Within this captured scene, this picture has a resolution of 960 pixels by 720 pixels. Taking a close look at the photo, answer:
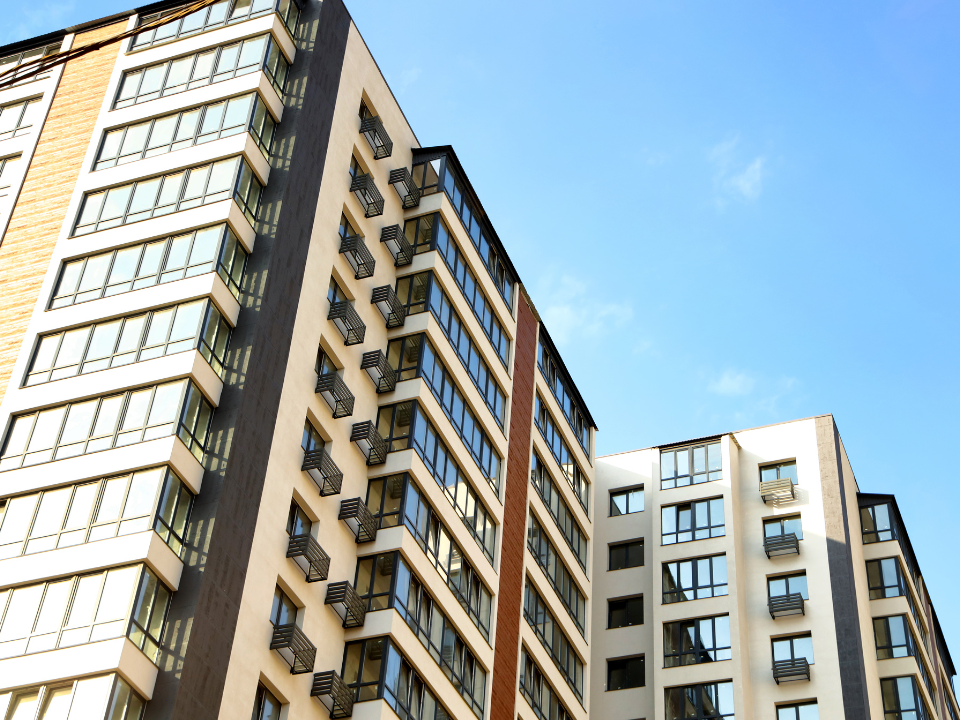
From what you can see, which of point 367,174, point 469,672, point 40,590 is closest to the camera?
point 40,590

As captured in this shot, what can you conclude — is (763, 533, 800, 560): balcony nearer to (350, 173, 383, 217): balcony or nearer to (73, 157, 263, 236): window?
(350, 173, 383, 217): balcony

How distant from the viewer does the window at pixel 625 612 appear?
61.3 meters

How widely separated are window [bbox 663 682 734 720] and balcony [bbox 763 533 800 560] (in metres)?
7.14

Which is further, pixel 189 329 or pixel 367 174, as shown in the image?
pixel 367 174

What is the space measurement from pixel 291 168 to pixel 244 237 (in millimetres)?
3726

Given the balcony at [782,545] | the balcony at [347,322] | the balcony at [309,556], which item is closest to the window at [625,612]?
the balcony at [782,545]

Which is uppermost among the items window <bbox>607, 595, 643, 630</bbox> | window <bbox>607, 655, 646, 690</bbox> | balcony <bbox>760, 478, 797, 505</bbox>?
balcony <bbox>760, 478, 797, 505</bbox>

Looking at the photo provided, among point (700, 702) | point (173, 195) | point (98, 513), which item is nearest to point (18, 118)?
point (173, 195)

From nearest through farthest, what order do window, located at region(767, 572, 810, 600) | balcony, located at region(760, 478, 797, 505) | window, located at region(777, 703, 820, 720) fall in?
window, located at region(777, 703, 820, 720) → window, located at region(767, 572, 810, 600) → balcony, located at region(760, 478, 797, 505)

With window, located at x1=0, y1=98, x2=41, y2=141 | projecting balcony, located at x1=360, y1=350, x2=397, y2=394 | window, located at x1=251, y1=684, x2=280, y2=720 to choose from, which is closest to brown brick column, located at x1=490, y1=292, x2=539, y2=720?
projecting balcony, located at x1=360, y1=350, x2=397, y2=394

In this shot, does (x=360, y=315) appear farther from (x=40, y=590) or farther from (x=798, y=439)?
(x=798, y=439)

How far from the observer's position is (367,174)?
155 ft

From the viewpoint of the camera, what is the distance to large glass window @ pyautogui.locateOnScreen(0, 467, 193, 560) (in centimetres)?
3366

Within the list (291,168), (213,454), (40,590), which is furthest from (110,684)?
(291,168)
